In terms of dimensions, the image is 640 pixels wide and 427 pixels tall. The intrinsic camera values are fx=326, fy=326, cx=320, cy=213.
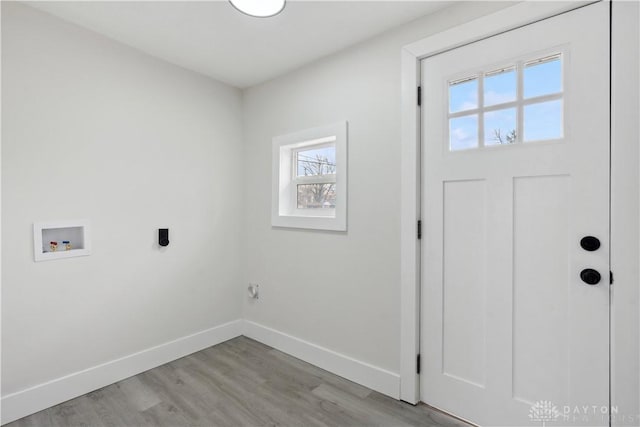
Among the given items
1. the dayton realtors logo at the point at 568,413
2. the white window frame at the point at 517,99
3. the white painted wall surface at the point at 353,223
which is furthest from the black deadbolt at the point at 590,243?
the white painted wall surface at the point at 353,223

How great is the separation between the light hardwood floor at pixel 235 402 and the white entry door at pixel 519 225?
0.35 metres

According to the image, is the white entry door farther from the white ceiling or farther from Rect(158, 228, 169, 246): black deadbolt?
Rect(158, 228, 169, 246): black deadbolt

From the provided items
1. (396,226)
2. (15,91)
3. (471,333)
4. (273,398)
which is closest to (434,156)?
(396,226)

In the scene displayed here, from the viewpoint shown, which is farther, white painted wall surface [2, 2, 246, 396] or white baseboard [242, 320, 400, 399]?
white baseboard [242, 320, 400, 399]

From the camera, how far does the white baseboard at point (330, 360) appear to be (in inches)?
82.4

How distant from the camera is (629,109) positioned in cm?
136

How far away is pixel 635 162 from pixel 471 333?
1087mm

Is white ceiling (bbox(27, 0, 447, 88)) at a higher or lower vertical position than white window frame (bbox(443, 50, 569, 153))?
higher

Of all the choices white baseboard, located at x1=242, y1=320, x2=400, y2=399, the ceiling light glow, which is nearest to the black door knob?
white baseboard, located at x1=242, y1=320, x2=400, y2=399

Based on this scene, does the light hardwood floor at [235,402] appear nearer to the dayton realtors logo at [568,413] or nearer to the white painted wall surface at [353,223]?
the white painted wall surface at [353,223]

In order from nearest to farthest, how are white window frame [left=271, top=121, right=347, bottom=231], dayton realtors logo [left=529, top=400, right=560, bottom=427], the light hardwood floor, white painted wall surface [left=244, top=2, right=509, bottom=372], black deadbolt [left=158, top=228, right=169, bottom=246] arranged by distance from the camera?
1. dayton realtors logo [left=529, top=400, right=560, bottom=427]
2. the light hardwood floor
3. white painted wall surface [left=244, top=2, right=509, bottom=372]
4. white window frame [left=271, top=121, right=347, bottom=231]
5. black deadbolt [left=158, top=228, right=169, bottom=246]

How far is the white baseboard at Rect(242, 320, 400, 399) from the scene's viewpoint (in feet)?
6.87

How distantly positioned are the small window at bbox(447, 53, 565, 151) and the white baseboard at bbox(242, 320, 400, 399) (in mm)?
1504

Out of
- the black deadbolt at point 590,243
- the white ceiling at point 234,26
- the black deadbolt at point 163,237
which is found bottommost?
the black deadbolt at point 163,237
